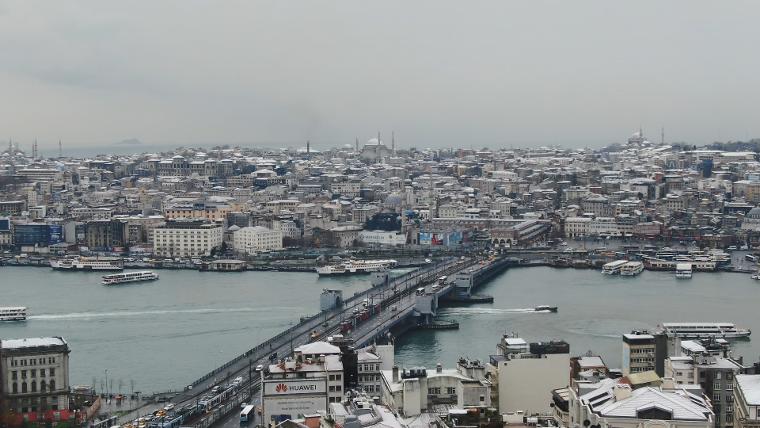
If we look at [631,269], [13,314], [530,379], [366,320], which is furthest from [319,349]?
[631,269]

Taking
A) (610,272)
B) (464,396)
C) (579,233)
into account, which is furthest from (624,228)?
(464,396)

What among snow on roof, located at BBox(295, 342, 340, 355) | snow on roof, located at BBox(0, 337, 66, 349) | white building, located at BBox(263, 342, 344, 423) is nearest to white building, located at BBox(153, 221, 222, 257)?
snow on roof, located at BBox(0, 337, 66, 349)

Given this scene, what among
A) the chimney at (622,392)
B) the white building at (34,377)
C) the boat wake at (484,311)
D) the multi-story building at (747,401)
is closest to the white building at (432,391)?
the chimney at (622,392)

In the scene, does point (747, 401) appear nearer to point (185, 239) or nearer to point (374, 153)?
point (185, 239)

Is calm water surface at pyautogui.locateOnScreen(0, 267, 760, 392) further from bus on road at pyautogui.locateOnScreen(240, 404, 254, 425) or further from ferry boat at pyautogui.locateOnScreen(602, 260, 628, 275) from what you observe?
bus on road at pyautogui.locateOnScreen(240, 404, 254, 425)

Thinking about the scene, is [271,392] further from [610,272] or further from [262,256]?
[262,256]
